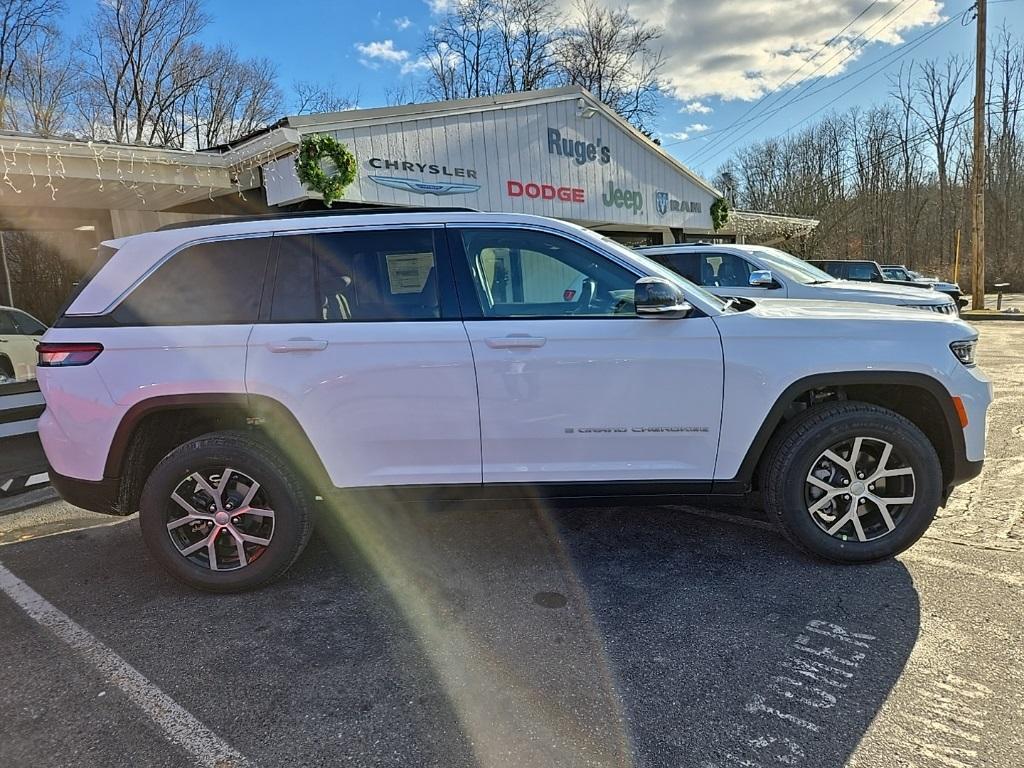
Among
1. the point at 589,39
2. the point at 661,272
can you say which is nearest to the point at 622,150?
the point at 661,272

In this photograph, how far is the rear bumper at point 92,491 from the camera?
10.7 ft

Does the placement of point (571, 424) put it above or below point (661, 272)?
below

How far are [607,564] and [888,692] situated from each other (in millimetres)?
1459

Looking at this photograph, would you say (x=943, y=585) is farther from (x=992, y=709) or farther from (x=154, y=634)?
(x=154, y=634)

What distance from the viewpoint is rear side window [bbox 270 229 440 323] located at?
10.6ft

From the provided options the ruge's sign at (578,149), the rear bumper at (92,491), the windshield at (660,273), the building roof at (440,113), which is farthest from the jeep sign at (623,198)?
the rear bumper at (92,491)

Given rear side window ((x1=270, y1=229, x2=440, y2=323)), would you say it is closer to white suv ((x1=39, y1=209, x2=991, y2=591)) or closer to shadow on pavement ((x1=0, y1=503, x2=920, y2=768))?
white suv ((x1=39, y1=209, x2=991, y2=591))

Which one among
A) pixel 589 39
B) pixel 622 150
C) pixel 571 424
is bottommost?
pixel 571 424

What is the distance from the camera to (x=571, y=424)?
3160 millimetres

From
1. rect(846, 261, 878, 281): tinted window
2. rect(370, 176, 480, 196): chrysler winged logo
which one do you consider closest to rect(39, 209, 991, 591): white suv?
rect(370, 176, 480, 196): chrysler winged logo

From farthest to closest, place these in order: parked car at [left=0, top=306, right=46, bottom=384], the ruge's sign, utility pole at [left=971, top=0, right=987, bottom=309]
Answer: utility pole at [left=971, top=0, right=987, bottom=309]
the ruge's sign
parked car at [left=0, top=306, right=46, bottom=384]

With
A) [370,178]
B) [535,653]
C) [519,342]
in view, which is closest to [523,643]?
[535,653]

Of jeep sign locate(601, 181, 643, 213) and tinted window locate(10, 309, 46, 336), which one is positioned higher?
jeep sign locate(601, 181, 643, 213)

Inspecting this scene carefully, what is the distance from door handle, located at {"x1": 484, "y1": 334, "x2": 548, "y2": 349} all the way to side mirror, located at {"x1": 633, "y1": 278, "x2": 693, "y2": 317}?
1.68 ft
